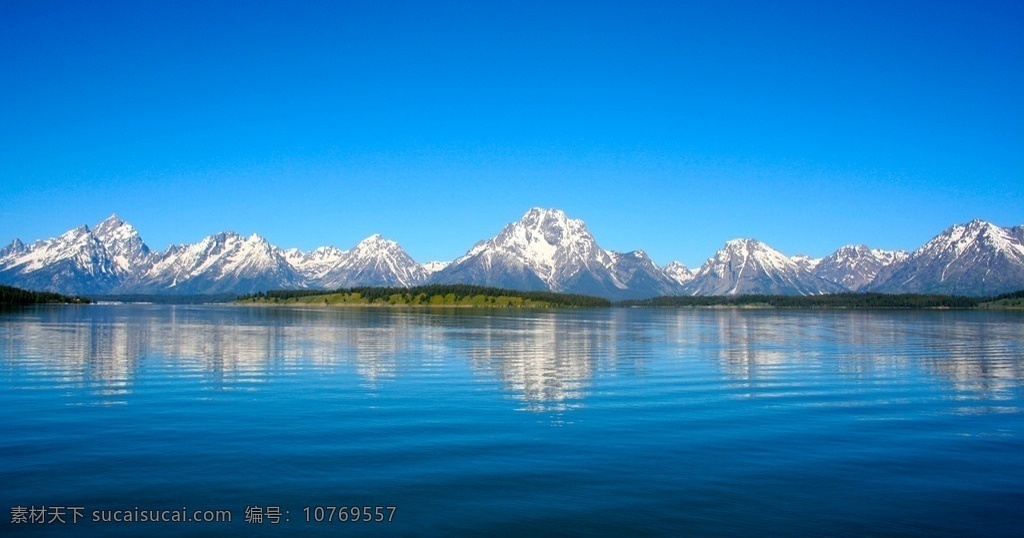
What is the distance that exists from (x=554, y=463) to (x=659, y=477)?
3.32 metres

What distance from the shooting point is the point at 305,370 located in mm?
48469

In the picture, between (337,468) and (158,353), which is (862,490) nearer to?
(337,468)

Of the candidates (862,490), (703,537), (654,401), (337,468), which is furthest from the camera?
(654,401)

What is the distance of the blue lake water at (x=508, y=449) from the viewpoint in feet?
57.6

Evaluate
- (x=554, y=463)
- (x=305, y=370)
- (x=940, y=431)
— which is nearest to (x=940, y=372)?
(x=940, y=431)

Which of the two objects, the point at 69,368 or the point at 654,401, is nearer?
the point at 654,401

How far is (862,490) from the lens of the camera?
65.8 ft

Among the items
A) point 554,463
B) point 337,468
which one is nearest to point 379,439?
point 337,468

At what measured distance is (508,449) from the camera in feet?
79.7

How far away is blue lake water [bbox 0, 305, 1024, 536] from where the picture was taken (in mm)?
17547

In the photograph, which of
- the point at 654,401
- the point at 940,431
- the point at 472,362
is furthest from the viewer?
the point at 472,362

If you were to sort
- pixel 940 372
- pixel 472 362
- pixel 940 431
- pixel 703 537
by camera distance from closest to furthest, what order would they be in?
pixel 703 537
pixel 940 431
pixel 940 372
pixel 472 362

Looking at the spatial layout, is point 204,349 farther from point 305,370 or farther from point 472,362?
point 472,362

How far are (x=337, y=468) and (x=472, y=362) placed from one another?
32.9 metres
